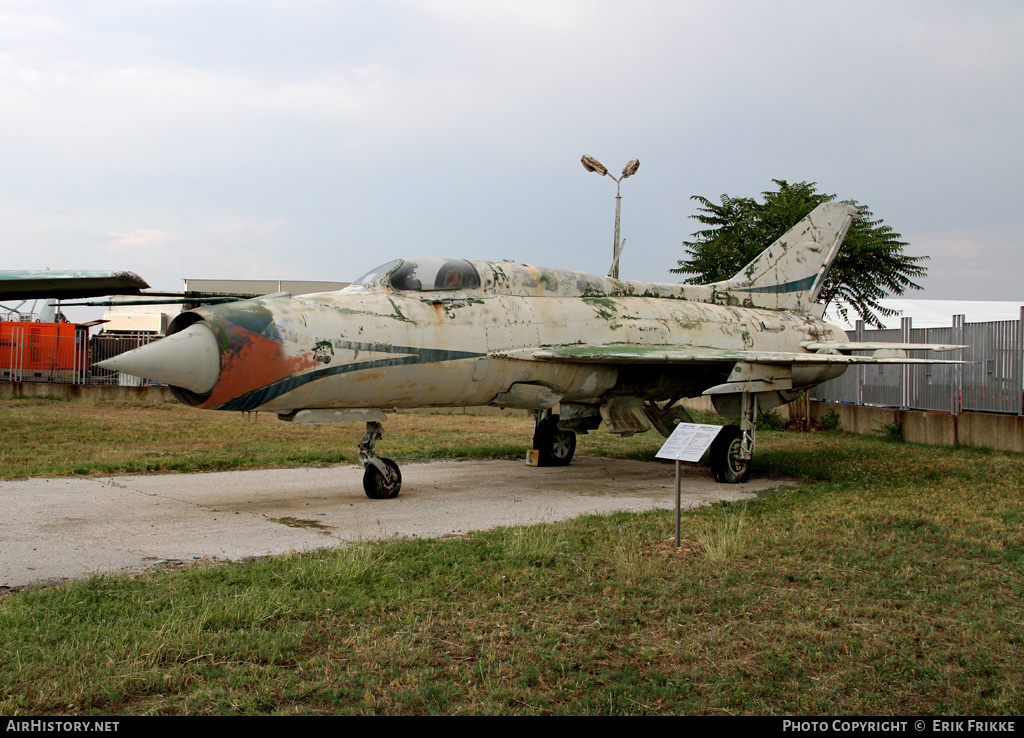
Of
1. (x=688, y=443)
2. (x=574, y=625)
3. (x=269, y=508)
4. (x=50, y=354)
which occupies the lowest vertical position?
(x=269, y=508)

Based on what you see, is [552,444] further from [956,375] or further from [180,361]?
[956,375]

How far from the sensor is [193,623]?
428 cm

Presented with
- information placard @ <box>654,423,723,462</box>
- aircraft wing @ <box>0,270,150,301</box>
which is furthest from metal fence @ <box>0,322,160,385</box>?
information placard @ <box>654,423,723,462</box>

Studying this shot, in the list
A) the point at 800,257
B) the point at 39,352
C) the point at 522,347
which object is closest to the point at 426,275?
the point at 522,347

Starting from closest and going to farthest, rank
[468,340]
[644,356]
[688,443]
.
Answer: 1. [688,443]
2. [468,340]
3. [644,356]

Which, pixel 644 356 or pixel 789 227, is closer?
pixel 644 356

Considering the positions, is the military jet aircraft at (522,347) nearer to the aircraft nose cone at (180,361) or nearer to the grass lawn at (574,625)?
the aircraft nose cone at (180,361)

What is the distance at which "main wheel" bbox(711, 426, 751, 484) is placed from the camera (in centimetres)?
1139

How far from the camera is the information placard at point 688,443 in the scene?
6629 mm

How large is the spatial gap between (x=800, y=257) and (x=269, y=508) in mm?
10780

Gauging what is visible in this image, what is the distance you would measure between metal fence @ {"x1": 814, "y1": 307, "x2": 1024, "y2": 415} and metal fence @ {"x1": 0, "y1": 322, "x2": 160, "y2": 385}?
80.6ft

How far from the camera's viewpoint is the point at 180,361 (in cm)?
719

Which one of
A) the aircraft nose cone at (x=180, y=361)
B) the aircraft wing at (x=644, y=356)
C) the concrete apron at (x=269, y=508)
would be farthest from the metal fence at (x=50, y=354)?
the aircraft nose cone at (x=180, y=361)

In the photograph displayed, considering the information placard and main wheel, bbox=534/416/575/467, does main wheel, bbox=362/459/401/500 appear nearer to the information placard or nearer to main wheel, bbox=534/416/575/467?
the information placard
